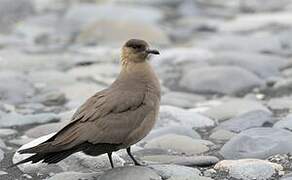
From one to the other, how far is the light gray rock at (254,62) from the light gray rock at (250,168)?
326cm

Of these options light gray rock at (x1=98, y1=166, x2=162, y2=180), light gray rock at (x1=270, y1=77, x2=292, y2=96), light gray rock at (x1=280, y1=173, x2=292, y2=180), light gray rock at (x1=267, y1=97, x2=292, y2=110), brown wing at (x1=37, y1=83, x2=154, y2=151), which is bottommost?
light gray rock at (x1=270, y1=77, x2=292, y2=96)

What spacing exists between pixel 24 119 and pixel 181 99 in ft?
5.17

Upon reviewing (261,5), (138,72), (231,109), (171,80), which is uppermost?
(138,72)

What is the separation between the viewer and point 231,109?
6.56 m

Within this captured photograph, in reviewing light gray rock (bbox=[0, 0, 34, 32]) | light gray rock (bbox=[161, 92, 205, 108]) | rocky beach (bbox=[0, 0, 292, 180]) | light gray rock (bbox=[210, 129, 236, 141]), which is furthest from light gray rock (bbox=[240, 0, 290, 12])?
light gray rock (bbox=[210, 129, 236, 141])

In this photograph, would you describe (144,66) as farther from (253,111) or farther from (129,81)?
(253,111)

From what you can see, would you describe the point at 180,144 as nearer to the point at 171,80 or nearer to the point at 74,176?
the point at 74,176

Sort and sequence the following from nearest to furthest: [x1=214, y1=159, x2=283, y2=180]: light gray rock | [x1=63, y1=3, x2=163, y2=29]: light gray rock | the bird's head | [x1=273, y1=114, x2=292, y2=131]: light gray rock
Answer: [x1=214, y1=159, x2=283, y2=180]: light gray rock → the bird's head → [x1=273, y1=114, x2=292, y2=131]: light gray rock → [x1=63, y1=3, x2=163, y2=29]: light gray rock

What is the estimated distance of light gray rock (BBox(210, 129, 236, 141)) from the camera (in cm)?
578

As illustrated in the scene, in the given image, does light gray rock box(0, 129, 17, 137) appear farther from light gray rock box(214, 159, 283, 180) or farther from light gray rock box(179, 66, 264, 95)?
light gray rock box(179, 66, 264, 95)

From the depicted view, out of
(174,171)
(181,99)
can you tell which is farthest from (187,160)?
(181,99)

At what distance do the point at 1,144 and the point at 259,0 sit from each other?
8395 mm

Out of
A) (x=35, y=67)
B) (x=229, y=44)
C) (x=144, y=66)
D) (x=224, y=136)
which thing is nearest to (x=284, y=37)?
(x=229, y=44)

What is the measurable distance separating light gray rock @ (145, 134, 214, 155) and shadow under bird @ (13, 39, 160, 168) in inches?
23.6
